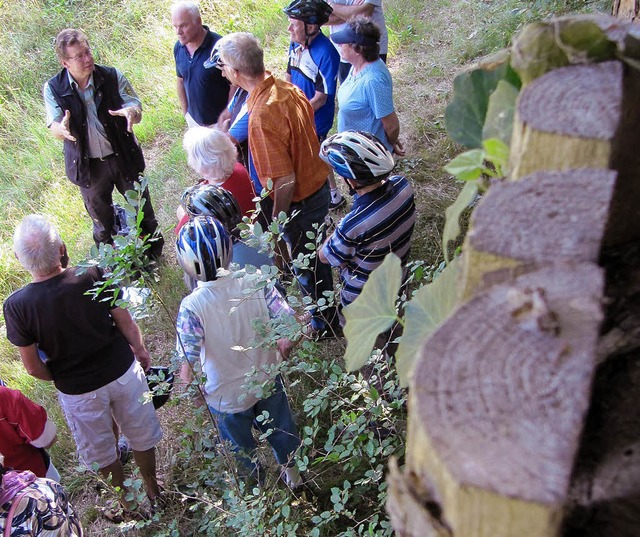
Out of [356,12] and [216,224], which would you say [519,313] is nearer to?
[216,224]

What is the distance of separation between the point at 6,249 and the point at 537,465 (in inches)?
241

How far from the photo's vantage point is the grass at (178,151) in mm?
2734

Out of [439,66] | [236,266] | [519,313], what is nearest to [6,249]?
[236,266]

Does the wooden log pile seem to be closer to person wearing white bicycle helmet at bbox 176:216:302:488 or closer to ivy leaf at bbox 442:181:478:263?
ivy leaf at bbox 442:181:478:263

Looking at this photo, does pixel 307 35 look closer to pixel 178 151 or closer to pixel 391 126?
pixel 391 126

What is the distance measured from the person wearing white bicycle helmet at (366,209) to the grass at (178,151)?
558mm

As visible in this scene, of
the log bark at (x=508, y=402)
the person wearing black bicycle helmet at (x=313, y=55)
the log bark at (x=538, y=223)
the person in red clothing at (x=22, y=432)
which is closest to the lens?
the log bark at (x=508, y=402)

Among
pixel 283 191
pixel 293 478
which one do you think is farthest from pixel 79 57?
pixel 293 478

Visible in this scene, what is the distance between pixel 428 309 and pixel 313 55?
3.65 meters

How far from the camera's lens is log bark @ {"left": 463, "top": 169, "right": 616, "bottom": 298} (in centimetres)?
71

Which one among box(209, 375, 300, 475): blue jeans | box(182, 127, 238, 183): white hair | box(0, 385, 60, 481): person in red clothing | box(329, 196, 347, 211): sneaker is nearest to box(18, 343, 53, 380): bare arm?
box(0, 385, 60, 481): person in red clothing

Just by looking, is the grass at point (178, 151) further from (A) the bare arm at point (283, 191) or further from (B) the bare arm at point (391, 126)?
(B) the bare arm at point (391, 126)

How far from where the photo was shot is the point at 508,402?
1.89 ft

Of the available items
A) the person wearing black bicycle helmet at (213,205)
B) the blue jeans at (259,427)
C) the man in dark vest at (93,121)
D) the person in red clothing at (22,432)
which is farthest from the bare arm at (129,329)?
the man in dark vest at (93,121)
